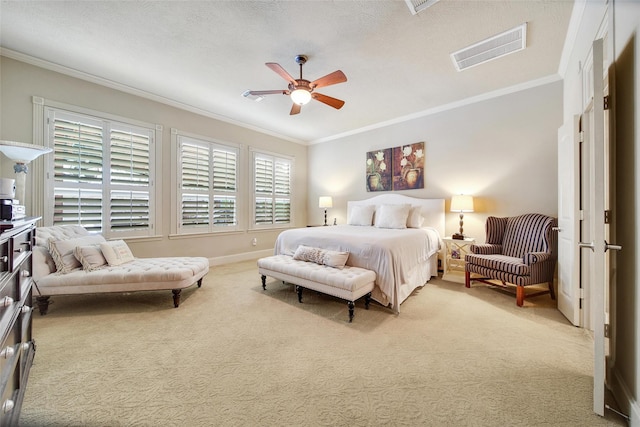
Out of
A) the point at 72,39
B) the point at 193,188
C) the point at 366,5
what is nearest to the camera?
the point at 366,5

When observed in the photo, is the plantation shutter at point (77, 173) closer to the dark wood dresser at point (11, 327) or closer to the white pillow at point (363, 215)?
the dark wood dresser at point (11, 327)

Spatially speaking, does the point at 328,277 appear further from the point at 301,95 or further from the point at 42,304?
the point at 42,304

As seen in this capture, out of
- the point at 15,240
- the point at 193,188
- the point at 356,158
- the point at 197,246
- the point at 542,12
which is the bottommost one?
the point at 197,246

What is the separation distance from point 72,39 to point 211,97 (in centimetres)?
169

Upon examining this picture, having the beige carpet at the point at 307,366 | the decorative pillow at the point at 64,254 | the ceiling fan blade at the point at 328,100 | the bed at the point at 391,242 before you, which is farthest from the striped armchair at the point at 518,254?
the decorative pillow at the point at 64,254

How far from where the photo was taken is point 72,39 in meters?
2.79

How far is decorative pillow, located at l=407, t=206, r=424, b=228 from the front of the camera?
14.0ft

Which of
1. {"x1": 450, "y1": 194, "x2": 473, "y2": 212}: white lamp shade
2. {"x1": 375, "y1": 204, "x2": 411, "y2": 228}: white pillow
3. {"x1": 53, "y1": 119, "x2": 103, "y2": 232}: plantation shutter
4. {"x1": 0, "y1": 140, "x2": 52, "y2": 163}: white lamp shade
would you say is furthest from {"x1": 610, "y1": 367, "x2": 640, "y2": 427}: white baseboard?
{"x1": 53, "y1": 119, "x2": 103, "y2": 232}: plantation shutter

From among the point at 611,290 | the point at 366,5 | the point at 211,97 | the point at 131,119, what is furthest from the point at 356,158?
the point at 611,290

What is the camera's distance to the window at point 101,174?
3371mm

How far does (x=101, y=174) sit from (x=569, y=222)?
5.83 meters

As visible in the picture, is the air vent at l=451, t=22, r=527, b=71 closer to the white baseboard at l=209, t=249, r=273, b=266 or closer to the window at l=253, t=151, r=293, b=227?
the window at l=253, t=151, r=293, b=227

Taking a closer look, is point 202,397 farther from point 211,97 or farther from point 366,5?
point 211,97

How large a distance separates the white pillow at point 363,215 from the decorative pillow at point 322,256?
1.85m
